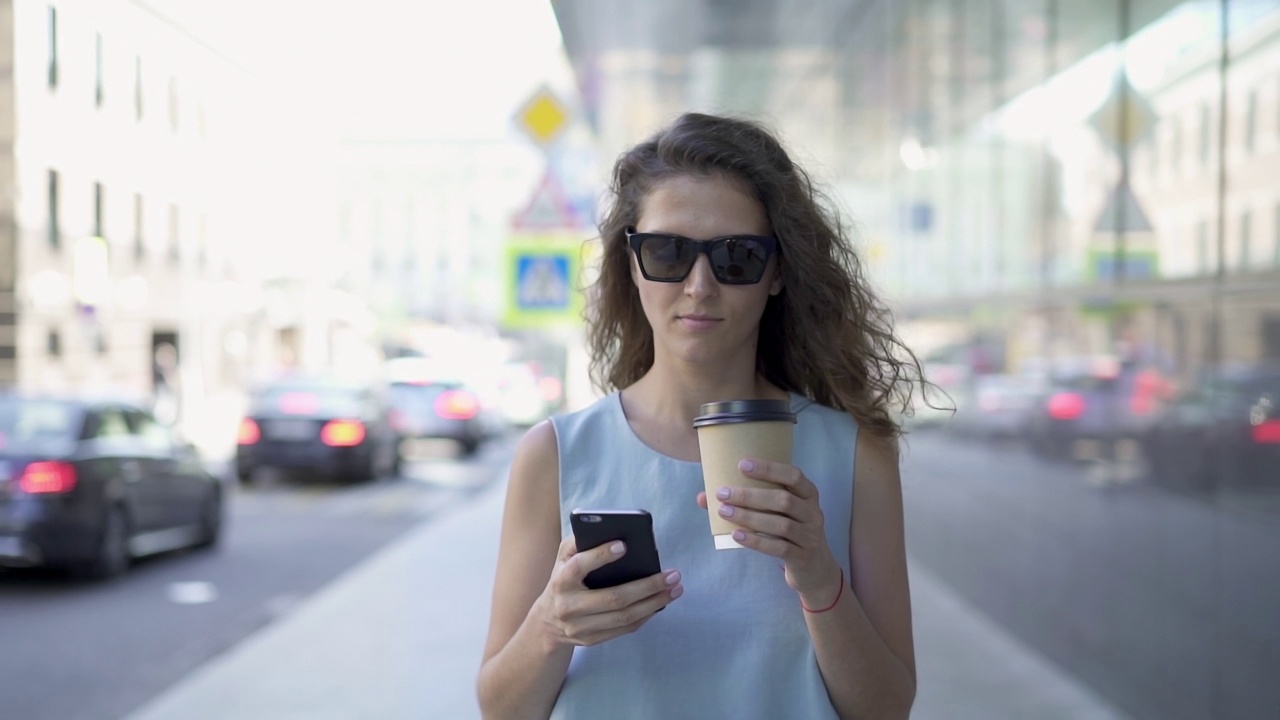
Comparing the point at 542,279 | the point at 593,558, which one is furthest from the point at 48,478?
the point at 593,558

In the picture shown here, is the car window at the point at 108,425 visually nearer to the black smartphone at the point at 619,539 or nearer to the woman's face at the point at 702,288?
the woman's face at the point at 702,288

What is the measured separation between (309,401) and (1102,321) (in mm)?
13868

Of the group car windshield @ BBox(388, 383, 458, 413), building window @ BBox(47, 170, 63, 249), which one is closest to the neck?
building window @ BBox(47, 170, 63, 249)

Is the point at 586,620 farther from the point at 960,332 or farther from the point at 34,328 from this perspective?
the point at 34,328

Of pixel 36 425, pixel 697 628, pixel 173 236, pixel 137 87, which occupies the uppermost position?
pixel 137 87

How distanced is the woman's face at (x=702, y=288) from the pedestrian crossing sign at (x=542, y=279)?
380 inches

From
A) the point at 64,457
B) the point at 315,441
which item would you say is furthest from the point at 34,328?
the point at 64,457

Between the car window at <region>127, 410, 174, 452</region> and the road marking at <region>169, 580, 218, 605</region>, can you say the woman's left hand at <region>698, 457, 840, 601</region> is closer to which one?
the road marking at <region>169, 580, 218, 605</region>

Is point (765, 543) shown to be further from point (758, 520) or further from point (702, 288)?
point (702, 288)

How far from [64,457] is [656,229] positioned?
849cm

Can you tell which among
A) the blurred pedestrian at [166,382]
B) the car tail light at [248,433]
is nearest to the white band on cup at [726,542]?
the car tail light at [248,433]

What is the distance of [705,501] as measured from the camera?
184cm

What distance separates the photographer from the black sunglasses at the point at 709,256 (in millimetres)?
2109

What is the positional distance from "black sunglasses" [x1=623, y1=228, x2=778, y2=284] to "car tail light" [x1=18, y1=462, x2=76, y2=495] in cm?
844
